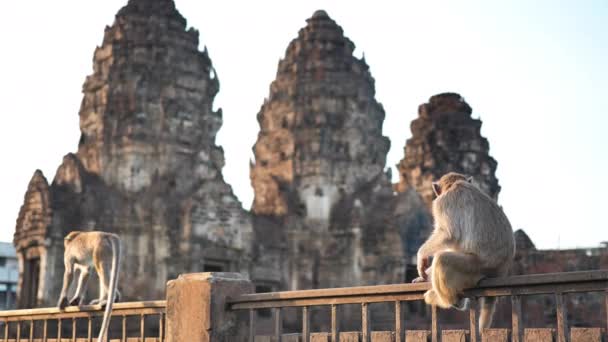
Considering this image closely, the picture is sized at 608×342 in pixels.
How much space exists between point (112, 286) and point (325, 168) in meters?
23.3

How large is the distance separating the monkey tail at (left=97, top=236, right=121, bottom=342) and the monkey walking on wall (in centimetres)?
398

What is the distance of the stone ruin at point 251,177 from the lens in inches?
1006

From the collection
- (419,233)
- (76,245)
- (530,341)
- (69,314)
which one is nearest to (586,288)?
(530,341)

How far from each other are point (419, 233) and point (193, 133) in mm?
9345

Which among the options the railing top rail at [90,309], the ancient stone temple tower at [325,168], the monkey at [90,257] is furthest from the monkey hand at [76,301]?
the ancient stone temple tower at [325,168]

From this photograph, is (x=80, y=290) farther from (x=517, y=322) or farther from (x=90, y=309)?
(x=517, y=322)

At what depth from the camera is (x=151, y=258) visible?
25.8 meters

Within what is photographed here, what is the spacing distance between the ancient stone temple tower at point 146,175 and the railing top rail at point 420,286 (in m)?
18.5

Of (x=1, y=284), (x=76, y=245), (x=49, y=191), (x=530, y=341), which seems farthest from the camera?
(x=1, y=284)

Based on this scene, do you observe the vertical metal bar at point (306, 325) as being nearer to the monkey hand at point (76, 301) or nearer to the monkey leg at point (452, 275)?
the monkey leg at point (452, 275)

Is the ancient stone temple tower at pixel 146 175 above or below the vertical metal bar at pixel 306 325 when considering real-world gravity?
above

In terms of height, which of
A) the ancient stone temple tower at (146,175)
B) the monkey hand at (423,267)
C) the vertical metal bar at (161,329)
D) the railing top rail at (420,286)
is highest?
the ancient stone temple tower at (146,175)

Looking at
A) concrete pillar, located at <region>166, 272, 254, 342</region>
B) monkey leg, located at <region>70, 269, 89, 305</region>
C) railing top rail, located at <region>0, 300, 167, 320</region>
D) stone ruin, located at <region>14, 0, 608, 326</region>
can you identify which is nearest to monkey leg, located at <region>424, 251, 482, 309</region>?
concrete pillar, located at <region>166, 272, 254, 342</region>

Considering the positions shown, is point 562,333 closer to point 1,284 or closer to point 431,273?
point 431,273
